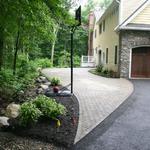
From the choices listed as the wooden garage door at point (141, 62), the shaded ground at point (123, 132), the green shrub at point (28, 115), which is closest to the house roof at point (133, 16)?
the wooden garage door at point (141, 62)

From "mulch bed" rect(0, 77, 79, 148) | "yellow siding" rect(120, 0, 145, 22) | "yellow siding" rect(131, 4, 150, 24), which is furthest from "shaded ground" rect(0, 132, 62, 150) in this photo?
"yellow siding" rect(120, 0, 145, 22)

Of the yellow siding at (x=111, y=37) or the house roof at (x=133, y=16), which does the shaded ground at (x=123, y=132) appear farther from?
the yellow siding at (x=111, y=37)

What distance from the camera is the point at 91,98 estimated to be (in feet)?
46.6

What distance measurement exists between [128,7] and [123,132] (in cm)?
1749

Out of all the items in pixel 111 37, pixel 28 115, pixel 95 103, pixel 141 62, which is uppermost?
pixel 111 37

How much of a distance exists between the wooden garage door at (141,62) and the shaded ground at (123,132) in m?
12.1

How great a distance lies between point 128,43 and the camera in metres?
24.0

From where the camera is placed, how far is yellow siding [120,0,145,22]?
24.5 meters

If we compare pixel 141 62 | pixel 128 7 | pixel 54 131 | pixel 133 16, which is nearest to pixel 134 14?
pixel 133 16

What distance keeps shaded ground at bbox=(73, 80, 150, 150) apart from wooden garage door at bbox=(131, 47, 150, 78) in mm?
12108

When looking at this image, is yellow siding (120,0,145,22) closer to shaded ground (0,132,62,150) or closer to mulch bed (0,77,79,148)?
mulch bed (0,77,79,148)

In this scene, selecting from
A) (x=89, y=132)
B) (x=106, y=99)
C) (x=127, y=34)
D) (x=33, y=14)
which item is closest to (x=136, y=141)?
(x=89, y=132)

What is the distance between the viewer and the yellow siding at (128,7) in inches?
966

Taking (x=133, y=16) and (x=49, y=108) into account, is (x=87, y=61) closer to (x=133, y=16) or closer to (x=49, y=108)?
(x=133, y=16)
